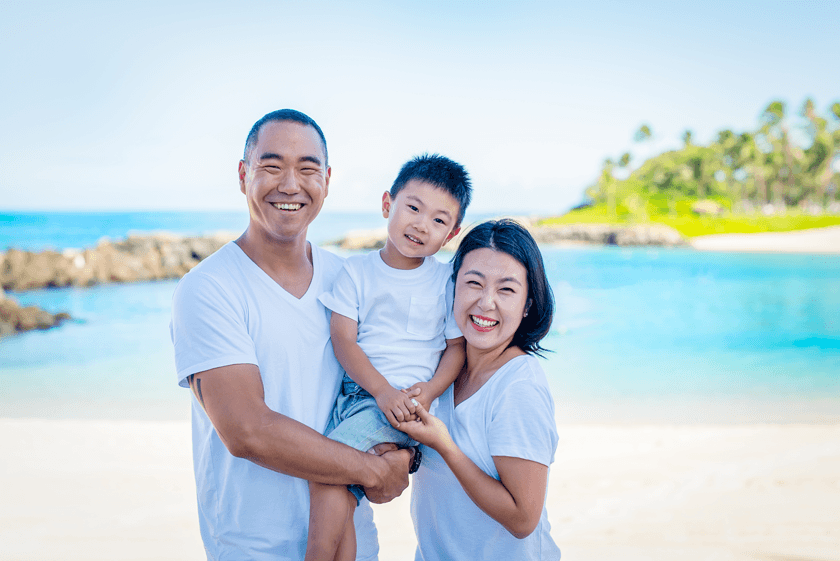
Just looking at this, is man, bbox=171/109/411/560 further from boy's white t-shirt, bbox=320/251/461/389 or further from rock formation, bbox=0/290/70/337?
rock formation, bbox=0/290/70/337

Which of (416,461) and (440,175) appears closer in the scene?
(416,461)

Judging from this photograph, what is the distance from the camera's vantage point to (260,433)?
1969 mm

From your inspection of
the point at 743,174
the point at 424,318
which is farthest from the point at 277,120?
the point at 743,174

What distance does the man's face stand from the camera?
7.63 ft

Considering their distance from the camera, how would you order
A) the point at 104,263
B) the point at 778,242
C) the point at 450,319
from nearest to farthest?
the point at 450,319 < the point at 104,263 < the point at 778,242

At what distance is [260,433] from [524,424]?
90cm

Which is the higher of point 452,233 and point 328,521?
point 452,233

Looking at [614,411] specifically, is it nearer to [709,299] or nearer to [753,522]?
[753,522]

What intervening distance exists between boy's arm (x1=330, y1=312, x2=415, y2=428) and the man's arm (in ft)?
0.75

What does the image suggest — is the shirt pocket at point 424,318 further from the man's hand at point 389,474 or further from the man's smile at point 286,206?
the man's smile at point 286,206

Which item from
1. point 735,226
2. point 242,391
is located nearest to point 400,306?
point 242,391

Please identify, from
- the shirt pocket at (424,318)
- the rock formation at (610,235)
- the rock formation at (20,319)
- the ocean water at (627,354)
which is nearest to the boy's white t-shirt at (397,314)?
the shirt pocket at (424,318)

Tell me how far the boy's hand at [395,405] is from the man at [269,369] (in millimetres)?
164

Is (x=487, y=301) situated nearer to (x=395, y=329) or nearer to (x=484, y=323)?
(x=484, y=323)
